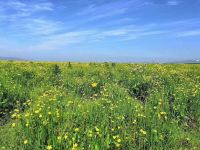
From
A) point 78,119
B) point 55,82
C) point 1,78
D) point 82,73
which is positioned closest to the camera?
point 78,119

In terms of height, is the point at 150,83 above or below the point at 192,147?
above

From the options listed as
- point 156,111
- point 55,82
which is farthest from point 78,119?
point 55,82

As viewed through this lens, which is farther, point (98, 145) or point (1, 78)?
point (1, 78)

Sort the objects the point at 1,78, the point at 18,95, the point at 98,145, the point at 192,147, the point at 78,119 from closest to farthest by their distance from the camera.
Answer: the point at 98,145 → the point at 78,119 → the point at 192,147 → the point at 18,95 → the point at 1,78

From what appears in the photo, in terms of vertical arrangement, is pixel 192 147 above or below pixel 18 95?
below

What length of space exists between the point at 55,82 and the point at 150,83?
3.81 metres

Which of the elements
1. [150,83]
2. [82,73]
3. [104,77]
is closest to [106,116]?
[150,83]

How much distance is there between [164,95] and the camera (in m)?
11.8

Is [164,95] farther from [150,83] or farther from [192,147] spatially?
[192,147]

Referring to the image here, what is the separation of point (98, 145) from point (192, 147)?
281 centimetres

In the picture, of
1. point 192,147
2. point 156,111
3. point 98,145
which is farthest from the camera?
point 156,111

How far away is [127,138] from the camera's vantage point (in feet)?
24.8

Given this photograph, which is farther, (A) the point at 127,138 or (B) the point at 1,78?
(B) the point at 1,78

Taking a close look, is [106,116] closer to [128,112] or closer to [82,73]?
[128,112]
